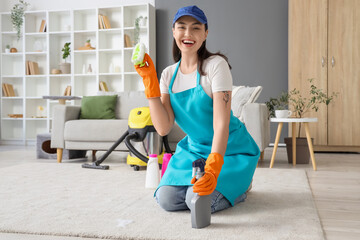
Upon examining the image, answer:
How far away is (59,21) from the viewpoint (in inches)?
Answer: 253

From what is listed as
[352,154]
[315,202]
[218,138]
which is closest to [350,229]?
[315,202]

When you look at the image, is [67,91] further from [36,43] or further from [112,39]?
[112,39]

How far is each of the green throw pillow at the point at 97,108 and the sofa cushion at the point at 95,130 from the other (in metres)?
0.31

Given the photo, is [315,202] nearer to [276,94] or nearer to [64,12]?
[276,94]

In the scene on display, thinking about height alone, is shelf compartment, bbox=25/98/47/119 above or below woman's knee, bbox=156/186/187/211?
above

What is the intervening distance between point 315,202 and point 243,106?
1528 mm

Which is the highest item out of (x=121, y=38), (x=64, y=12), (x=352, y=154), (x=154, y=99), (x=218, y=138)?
(x=64, y=12)

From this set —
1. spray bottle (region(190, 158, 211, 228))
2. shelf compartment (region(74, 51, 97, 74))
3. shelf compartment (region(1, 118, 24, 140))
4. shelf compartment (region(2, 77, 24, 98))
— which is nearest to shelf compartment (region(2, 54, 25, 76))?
shelf compartment (region(2, 77, 24, 98))

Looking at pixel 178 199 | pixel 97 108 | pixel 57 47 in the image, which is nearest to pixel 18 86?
pixel 57 47

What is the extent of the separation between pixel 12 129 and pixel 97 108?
10.2ft

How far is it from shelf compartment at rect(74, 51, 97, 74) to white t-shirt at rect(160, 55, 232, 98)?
4503mm

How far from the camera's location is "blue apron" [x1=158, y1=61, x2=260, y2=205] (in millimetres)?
1759

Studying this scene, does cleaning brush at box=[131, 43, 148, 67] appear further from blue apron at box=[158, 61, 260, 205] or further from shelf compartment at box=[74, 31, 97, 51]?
shelf compartment at box=[74, 31, 97, 51]

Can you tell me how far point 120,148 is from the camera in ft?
11.7
